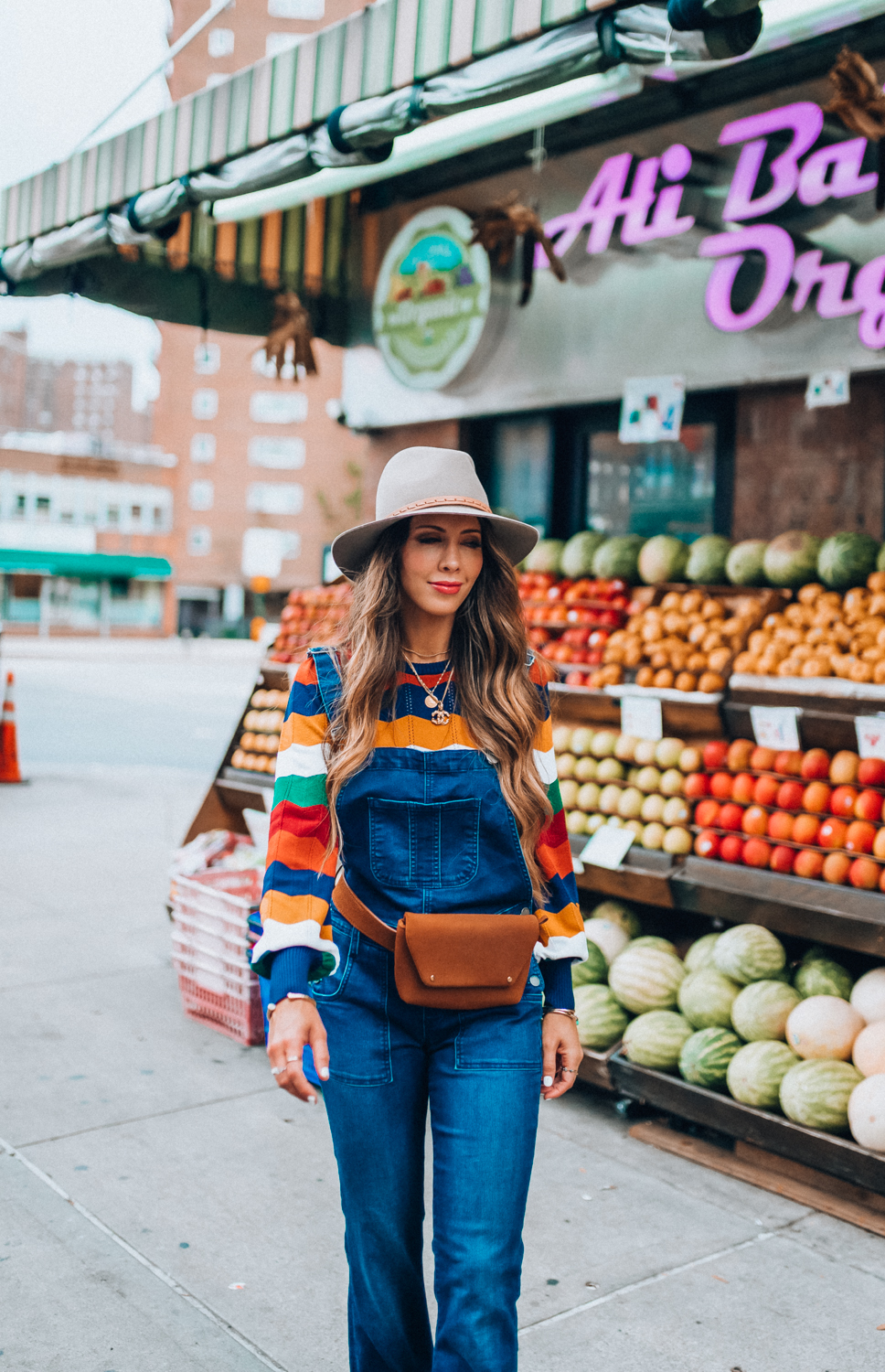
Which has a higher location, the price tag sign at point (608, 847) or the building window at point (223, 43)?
the building window at point (223, 43)

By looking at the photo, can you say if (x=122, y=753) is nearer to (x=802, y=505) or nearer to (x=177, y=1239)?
(x=802, y=505)

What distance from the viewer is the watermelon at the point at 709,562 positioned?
18.4ft

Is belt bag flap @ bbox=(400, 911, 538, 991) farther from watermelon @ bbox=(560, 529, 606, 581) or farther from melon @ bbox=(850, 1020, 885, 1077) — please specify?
watermelon @ bbox=(560, 529, 606, 581)

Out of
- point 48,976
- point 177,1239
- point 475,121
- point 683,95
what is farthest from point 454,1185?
point 683,95

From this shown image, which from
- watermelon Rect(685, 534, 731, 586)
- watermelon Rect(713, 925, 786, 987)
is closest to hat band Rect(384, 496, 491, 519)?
watermelon Rect(713, 925, 786, 987)

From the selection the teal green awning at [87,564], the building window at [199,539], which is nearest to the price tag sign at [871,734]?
the teal green awning at [87,564]

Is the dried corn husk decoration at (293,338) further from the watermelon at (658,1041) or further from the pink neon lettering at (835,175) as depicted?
the watermelon at (658,1041)

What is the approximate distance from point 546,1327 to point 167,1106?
1797mm

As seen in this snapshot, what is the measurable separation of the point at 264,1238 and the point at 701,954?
1999 mm

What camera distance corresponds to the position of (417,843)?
210 cm

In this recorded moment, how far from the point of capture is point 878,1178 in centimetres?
346

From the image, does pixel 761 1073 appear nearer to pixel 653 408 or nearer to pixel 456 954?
pixel 456 954

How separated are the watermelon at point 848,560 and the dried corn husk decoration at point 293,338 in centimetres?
373

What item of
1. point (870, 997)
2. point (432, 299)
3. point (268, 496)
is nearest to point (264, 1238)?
point (870, 997)
